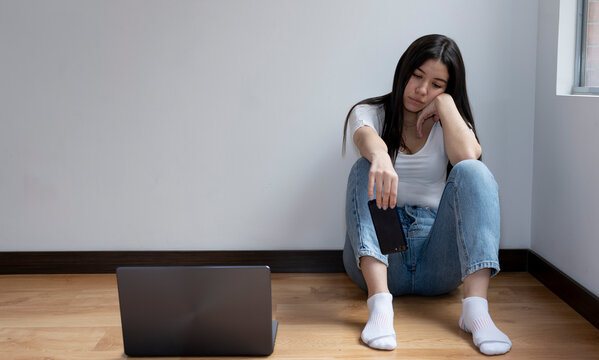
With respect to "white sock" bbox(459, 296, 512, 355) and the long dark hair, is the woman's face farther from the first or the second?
"white sock" bbox(459, 296, 512, 355)

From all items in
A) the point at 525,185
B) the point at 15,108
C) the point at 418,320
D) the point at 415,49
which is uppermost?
the point at 415,49

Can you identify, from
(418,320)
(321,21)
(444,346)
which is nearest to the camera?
(444,346)

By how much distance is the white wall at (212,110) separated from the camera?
216 cm

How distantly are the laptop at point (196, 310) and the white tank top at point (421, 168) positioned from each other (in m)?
0.64

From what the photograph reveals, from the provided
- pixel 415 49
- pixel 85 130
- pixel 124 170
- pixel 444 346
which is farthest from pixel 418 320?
pixel 85 130

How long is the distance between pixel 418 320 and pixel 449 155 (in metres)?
0.47

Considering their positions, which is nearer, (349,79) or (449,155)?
(449,155)

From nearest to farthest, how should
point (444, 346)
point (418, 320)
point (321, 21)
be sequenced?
1. point (444, 346)
2. point (418, 320)
3. point (321, 21)

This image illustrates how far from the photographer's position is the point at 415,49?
178cm

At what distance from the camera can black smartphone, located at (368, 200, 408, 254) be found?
1629 millimetres

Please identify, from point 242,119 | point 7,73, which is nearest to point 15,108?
point 7,73

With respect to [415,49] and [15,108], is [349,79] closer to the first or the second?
[415,49]

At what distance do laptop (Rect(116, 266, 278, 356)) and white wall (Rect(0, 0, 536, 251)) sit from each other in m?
0.79

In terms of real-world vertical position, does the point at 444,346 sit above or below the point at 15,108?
below
